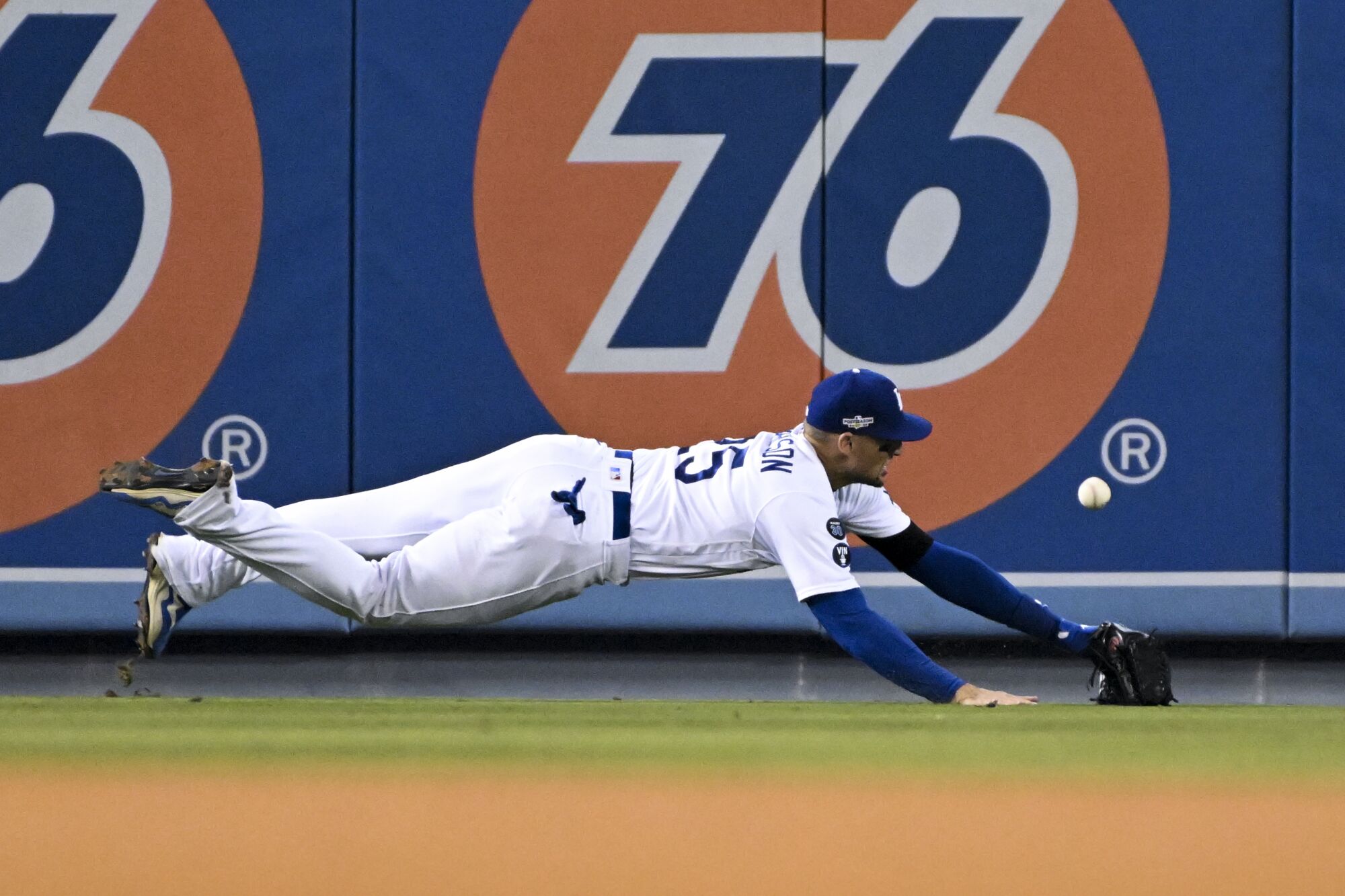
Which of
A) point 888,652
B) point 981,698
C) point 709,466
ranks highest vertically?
point 709,466

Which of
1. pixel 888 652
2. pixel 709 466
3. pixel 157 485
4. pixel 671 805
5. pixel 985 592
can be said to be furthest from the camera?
pixel 985 592

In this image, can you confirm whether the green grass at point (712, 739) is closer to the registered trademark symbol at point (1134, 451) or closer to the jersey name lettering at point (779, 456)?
the jersey name lettering at point (779, 456)

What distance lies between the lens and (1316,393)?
15.3ft

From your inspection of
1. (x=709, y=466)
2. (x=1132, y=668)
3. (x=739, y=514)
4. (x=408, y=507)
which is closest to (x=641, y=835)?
(x=739, y=514)

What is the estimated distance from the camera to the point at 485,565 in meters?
3.33

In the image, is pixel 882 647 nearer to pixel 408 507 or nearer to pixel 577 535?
pixel 577 535

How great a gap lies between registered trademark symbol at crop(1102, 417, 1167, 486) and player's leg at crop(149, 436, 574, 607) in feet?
7.09

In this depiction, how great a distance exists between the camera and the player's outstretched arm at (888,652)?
3066 millimetres

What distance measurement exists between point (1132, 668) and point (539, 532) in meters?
1.55

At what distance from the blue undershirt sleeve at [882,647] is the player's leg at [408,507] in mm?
825

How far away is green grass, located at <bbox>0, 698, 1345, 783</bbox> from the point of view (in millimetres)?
2193

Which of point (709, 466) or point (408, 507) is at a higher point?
point (709, 466)

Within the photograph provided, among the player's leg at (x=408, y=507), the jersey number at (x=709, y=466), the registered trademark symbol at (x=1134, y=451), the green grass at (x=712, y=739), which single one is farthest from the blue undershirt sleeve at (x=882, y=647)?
the registered trademark symbol at (x=1134, y=451)

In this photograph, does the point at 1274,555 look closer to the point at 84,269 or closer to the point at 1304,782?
the point at 1304,782
